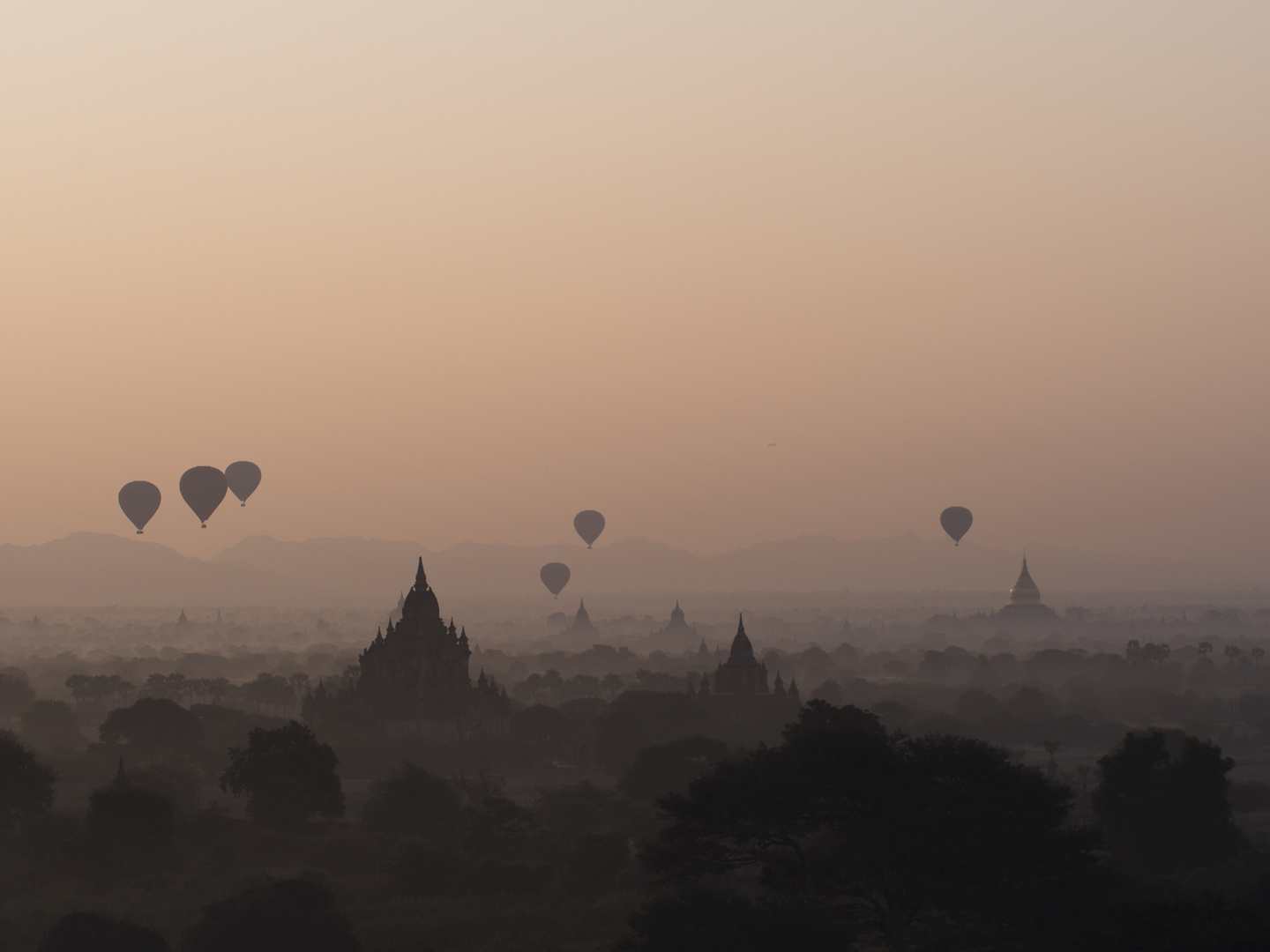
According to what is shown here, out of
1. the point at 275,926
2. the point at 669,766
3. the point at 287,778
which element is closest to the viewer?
the point at 275,926

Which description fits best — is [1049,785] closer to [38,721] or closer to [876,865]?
[876,865]

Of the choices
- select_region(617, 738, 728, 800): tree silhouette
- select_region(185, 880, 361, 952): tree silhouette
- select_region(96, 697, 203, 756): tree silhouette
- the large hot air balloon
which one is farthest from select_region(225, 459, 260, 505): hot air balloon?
select_region(185, 880, 361, 952): tree silhouette

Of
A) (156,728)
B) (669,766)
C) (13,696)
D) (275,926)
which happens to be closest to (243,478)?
(13,696)

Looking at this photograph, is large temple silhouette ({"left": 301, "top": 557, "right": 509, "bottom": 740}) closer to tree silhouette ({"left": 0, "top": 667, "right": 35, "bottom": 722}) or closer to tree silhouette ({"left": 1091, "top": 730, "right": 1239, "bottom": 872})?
tree silhouette ({"left": 0, "top": 667, "right": 35, "bottom": 722})

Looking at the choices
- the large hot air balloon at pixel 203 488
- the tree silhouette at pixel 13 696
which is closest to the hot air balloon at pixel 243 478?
the large hot air balloon at pixel 203 488

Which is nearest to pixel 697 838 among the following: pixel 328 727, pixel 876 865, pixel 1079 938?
pixel 876 865

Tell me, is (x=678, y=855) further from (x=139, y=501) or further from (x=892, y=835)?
(x=139, y=501)

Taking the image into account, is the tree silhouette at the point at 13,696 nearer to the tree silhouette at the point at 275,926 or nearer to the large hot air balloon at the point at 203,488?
the large hot air balloon at the point at 203,488
